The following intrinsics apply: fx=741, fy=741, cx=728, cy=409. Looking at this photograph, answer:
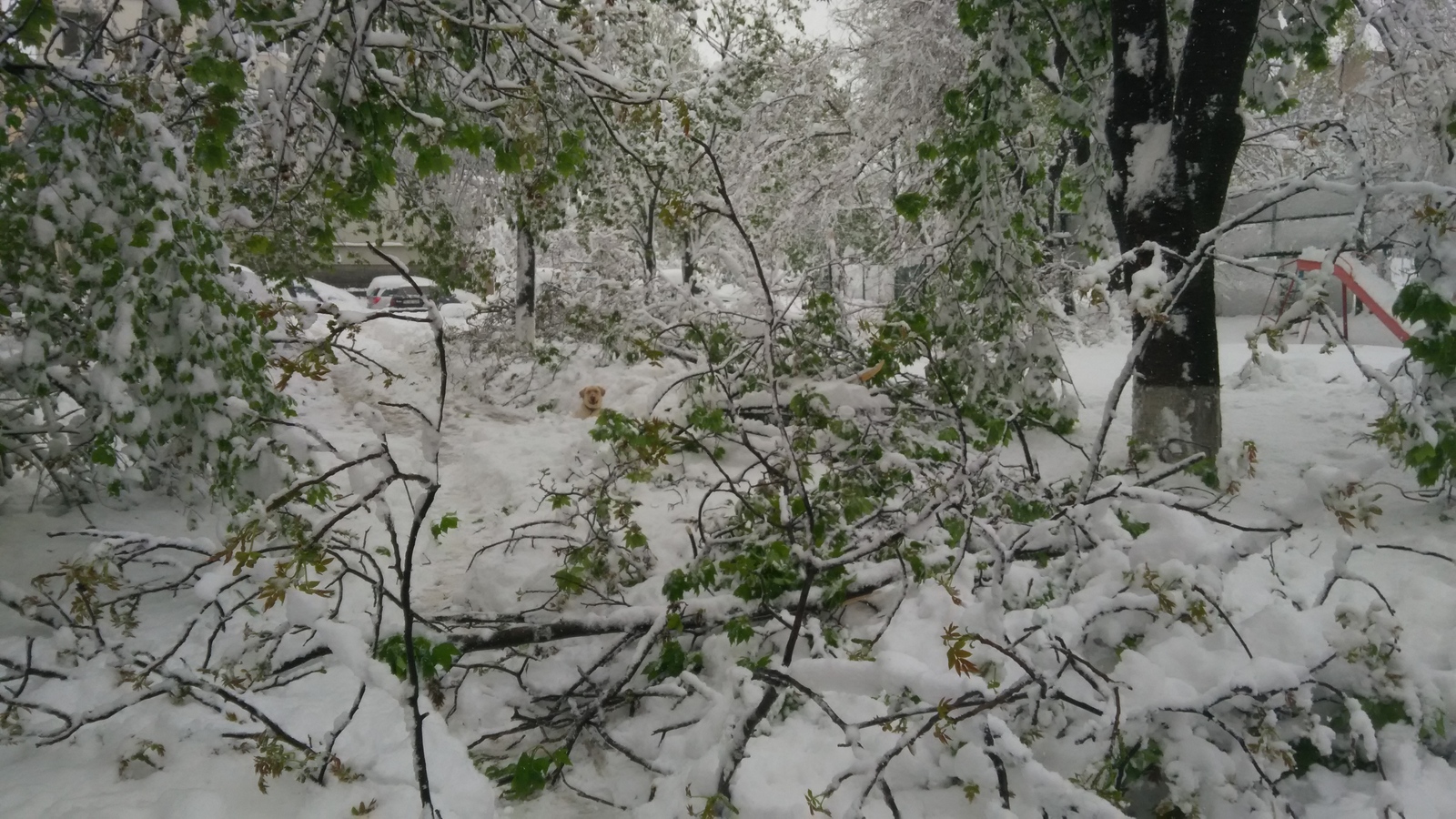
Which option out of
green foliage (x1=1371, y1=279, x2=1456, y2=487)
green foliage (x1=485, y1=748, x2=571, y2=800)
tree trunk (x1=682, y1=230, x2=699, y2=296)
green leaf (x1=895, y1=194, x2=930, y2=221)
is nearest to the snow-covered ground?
green foliage (x1=485, y1=748, x2=571, y2=800)

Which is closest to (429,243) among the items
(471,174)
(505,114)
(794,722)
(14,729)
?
(471,174)

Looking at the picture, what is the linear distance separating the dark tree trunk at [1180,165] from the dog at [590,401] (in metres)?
5.79

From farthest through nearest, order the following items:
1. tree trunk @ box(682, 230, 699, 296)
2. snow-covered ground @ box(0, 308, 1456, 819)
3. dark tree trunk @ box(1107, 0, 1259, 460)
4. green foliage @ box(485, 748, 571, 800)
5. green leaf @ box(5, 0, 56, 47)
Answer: tree trunk @ box(682, 230, 699, 296), dark tree trunk @ box(1107, 0, 1259, 460), green leaf @ box(5, 0, 56, 47), green foliage @ box(485, 748, 571, 800), snow-covered ground @ box(0, 308, 1456, 819)

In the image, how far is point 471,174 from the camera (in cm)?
1058

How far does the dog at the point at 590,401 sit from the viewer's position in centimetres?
884

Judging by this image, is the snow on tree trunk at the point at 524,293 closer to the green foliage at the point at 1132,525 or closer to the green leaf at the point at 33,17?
the green leaf at the point at 33,17

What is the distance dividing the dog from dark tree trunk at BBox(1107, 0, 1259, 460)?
19.0ft

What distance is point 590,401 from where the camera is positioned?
29.0 feet

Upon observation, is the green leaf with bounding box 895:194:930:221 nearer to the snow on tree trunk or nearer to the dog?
the dog

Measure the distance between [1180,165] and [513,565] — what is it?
4.90 metres

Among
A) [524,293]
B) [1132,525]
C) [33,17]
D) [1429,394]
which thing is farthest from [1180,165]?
[524,293]

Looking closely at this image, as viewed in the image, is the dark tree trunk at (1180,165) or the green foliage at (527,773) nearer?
the green foliage at (527,773)

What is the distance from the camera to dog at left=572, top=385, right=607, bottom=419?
8.84 metres

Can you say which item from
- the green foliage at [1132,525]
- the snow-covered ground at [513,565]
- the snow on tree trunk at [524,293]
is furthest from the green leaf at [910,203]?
the snow on tree trunk at [524,293]
